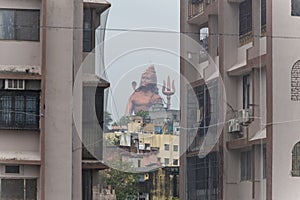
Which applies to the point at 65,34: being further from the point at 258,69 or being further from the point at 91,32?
the point at 258,69

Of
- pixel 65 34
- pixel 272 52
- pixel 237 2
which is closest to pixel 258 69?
pixel 272 52

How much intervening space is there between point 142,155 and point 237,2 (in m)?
0.72

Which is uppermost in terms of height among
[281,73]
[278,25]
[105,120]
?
[278,25]

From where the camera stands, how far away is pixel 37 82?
2.83 metres

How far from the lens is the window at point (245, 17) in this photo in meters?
3.04

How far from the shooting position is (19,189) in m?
2.83

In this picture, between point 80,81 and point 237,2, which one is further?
point 237,2

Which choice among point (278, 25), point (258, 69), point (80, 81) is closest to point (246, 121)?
point (258, 69)

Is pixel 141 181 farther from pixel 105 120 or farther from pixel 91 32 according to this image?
pixel 91 32

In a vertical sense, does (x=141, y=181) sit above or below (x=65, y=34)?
below

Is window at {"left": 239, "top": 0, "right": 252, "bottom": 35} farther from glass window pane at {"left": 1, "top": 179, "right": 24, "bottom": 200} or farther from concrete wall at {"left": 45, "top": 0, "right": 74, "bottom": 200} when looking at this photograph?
glass window pane at {"left": 1, "top": 179, "right": 24, "bottom": 200}

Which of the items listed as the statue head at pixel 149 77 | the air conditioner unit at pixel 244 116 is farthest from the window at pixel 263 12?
the statue head at pixel 149 77

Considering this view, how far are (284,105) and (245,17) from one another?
1.25 ft

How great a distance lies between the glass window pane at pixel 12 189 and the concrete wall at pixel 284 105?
3.17ft
